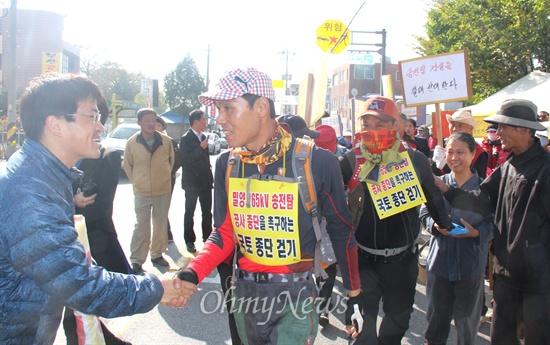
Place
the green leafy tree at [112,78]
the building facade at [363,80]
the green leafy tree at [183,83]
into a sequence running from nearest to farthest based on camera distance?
the building facade at [363,80]
the green leafy tree at [112,78]
the green leafy tree at [183,83]

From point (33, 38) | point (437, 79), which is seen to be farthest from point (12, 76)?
point (33, 38)

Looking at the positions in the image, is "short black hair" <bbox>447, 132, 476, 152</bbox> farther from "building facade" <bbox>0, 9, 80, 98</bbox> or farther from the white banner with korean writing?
"building facade" <bbox>0, 9, 80, 98</bbox>

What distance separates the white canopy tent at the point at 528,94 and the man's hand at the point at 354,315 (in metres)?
8.00

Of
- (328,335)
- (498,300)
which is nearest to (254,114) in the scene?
(498,300)

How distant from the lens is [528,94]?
9766mm

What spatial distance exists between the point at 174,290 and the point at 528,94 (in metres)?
9.89

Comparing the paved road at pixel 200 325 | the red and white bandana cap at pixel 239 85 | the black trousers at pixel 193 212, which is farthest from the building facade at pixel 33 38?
the red and white bandana cap at pixel 239 85

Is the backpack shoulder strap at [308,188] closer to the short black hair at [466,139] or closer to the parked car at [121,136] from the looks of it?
the short black hair at [466,139]

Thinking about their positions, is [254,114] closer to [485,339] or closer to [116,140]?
[485,339]

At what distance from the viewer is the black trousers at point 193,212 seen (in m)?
6.88

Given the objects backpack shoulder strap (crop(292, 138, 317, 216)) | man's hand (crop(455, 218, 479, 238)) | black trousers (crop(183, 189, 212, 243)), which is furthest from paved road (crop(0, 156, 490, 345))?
backpack shoulder strap (crop(292, 138, 317, 216))

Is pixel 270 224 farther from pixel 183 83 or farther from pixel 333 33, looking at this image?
pixel 183 83

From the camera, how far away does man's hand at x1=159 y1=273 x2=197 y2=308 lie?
2.25 meters

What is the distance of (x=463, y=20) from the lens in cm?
1505
